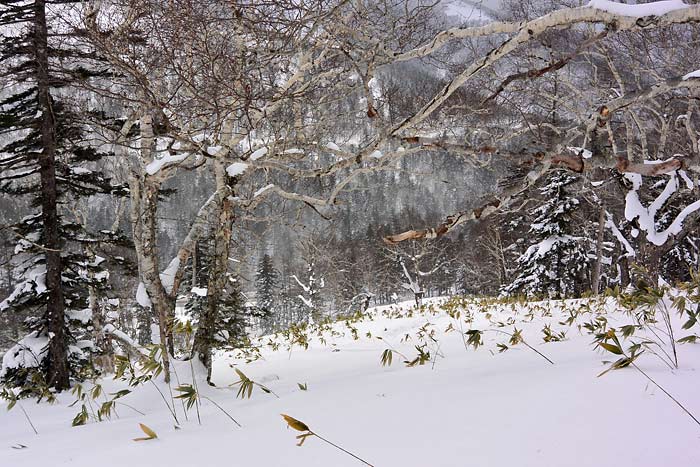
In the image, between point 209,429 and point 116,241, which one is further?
point 116,241

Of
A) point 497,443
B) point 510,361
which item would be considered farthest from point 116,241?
point 497,443

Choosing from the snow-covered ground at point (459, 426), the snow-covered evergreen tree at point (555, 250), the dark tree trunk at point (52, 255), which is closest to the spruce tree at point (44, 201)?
the dark tree trunk at point (52, 255)

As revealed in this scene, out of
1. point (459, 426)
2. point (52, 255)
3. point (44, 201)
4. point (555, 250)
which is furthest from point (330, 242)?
point (555, 250)

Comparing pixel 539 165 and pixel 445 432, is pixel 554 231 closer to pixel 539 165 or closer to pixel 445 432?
pixel 539 165

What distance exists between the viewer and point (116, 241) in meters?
9.30

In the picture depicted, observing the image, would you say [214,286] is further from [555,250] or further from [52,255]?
[555,250]

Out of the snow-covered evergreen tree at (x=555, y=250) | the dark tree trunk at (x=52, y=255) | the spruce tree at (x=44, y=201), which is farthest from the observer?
the snow-covered evergreen tree at (x=555, y=250)

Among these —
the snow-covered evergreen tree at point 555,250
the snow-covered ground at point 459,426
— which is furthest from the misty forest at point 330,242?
the snow-covered evergreen tree at point 555,250

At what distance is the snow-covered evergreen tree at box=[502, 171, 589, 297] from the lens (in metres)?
17.6

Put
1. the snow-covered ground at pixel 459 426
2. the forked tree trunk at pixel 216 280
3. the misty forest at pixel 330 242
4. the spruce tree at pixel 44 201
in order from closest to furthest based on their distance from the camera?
the snow-covered ground at pixel 459 426, the misty forest at pixel 330 242, the forked tree trunk at pixel 216 280, the spruce tree at pixel 44 201

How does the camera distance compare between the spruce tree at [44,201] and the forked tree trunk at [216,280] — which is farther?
the spruce tree at [44,201]

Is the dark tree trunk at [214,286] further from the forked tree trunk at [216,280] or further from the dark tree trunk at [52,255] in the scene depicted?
the dark tree trunk at [52,255]

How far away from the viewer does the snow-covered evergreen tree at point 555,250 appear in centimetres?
1758

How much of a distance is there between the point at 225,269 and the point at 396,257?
79.6 ft
